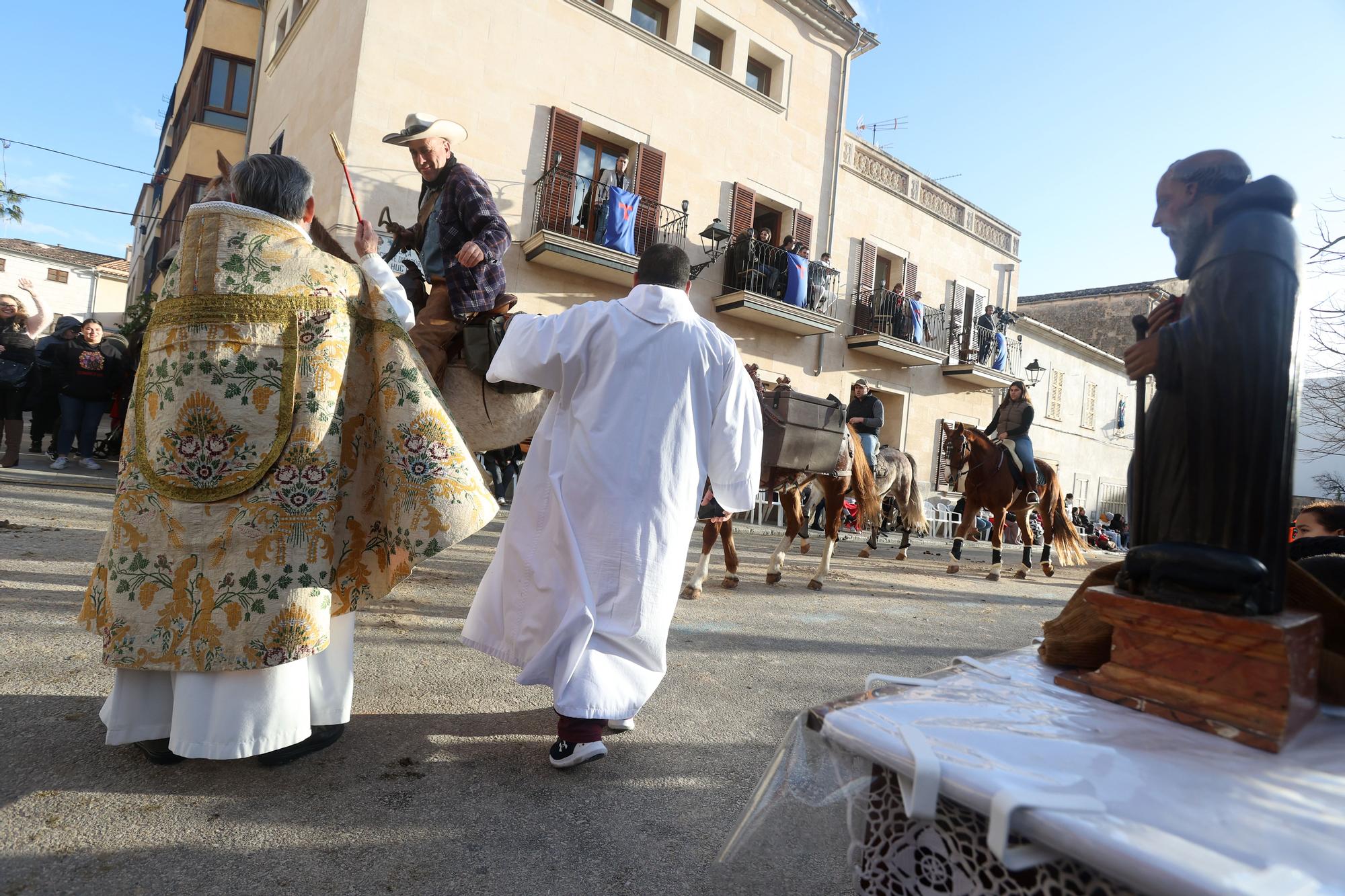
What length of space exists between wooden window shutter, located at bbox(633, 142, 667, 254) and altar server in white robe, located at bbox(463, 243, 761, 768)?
416 inches

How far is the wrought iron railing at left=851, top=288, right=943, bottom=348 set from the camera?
1633 centimetres

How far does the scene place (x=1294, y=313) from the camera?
125 centimetres

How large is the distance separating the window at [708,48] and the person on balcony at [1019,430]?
8.88m

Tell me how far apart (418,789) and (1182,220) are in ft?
7.68

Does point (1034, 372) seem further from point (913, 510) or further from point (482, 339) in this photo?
point (482, 339)

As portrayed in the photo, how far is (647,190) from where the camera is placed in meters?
13.2

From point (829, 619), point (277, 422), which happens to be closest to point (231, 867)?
point (277, 422)

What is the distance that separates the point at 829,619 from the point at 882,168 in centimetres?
1464

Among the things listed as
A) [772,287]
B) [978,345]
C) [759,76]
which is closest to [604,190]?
[772,287]

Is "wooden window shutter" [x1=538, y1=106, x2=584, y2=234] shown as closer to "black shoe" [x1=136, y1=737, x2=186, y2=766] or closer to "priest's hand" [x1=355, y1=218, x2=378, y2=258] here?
"priest's hand" [x1=355, y1=218, x2=378, y2=258]

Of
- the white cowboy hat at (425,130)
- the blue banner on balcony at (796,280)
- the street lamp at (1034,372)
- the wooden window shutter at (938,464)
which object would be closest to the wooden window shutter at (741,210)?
the blue banner on balcony at (796,280)

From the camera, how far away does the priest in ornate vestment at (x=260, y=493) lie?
204cm

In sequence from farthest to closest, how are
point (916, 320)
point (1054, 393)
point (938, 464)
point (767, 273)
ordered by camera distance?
point (1054, 393) < point (938, 464) < point (916, 320) < point (767, 273)

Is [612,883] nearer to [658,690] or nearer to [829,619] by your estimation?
[658,690]
